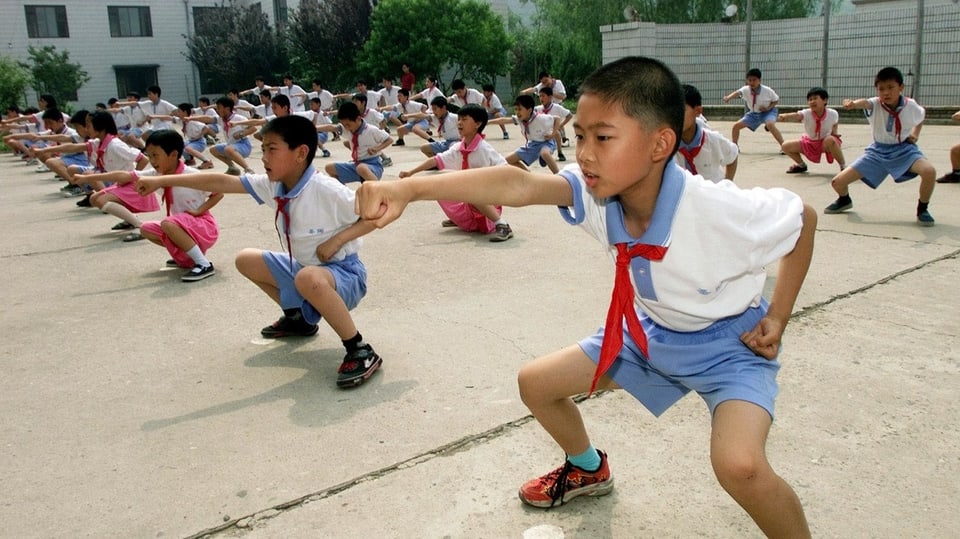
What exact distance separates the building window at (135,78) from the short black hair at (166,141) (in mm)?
31711

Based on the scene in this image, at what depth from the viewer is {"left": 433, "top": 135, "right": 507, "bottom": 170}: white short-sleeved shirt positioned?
7.12 m

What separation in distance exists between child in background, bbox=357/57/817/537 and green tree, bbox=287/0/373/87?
26.1 meters

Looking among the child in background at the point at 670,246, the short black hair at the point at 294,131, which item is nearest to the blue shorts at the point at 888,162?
the short black hair at the point at 294,131

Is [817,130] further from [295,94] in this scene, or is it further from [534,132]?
[295,94]

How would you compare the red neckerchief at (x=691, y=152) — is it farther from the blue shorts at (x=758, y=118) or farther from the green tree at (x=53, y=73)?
the green tree at (x=53, y=73)

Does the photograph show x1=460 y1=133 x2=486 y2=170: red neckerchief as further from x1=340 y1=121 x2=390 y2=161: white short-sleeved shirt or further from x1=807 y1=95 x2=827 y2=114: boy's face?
x1=807 y1=95 x2=827 y2=114: boy's face

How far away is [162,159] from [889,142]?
19.2 feet

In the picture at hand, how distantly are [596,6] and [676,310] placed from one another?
2334 cm

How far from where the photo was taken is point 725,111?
1702cm

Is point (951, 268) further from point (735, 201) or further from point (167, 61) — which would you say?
point (167, 61)

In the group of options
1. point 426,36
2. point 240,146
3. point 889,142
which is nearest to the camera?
point 889,142

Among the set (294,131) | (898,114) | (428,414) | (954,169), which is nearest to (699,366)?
(428,414)

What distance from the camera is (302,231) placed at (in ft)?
13.0

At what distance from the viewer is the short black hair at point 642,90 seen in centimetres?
200
